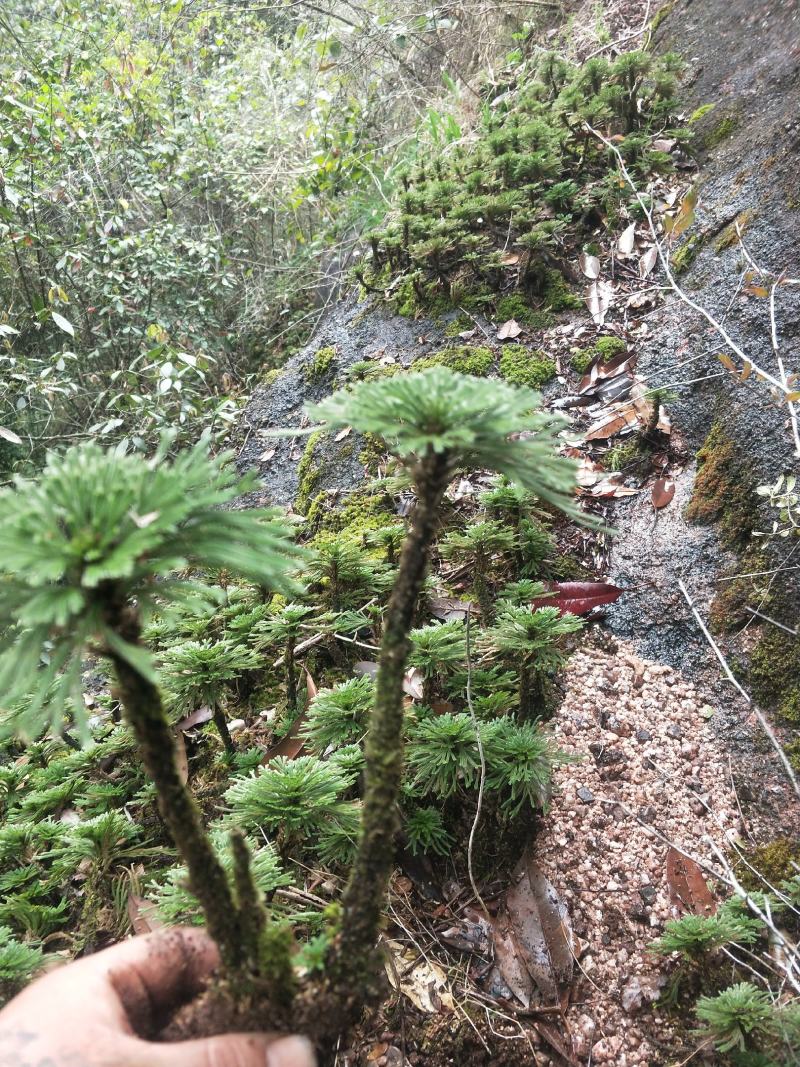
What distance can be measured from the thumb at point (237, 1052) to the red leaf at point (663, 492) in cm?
257

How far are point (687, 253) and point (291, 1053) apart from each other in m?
4.27

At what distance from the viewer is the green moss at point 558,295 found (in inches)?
159

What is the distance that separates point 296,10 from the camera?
29.7ft

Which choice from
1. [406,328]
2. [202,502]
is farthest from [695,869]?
[406,328]

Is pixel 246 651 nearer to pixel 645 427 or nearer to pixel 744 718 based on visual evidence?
pixel 744 718

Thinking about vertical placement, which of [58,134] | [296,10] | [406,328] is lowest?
[406,328]

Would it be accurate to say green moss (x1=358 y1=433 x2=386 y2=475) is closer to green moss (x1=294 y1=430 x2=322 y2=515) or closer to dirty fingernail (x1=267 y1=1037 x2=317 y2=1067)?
green moss (x1=294 y1=430 x2=322 y2=515)

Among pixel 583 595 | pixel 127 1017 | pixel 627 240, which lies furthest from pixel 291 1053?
pixel 627 240

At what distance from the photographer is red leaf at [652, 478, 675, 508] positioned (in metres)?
2.94

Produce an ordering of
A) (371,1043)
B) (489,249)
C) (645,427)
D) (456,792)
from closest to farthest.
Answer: (371,1043) → (456,792) → (645,427) → (489,249)

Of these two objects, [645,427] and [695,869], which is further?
[645,427]

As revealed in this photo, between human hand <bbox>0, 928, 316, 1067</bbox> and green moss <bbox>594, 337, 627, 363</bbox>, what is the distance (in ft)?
11.3

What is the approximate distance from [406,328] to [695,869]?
3.77m

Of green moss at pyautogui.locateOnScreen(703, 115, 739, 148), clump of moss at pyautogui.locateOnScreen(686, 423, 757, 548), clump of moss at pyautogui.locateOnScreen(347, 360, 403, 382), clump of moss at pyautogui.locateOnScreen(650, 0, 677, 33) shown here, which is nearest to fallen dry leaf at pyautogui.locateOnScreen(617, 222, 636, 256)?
green moss at pyautogui.locateOnScreen(703, 115, 739, 148)
